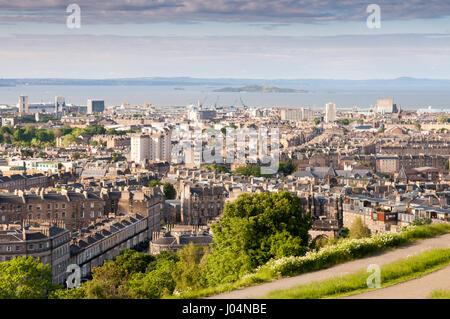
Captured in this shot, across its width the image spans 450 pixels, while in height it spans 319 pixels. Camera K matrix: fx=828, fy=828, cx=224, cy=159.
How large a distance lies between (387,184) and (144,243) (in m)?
18.8

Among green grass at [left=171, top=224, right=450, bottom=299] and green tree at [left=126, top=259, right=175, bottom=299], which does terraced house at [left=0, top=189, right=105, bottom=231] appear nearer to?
green tree at [left=126, top=259, right=175, bottom=299]

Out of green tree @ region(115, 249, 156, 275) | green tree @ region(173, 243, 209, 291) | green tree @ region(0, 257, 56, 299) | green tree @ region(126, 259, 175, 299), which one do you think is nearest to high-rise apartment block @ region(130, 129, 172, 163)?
green tree @ region(115, 249, 156, 275)

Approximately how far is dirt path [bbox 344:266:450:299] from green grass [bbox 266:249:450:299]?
15 centimetres

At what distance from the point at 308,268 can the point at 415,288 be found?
2268 mm

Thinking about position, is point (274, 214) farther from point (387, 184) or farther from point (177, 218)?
point (387, 184)

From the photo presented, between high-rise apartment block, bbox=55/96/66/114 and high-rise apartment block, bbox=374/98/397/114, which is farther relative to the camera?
high-rise apartment block, bbox=374/98/397/114

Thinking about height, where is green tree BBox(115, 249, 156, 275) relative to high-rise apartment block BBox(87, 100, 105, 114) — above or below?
below

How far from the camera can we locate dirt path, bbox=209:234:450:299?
10859mm

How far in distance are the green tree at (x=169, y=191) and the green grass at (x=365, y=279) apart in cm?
3574

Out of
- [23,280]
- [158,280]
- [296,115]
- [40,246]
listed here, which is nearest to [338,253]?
[158,280]

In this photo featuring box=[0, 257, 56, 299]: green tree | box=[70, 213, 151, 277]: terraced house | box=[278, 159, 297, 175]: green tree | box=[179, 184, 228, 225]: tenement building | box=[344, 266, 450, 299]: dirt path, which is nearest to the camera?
box=[344, 266, 450, 299]: dirt path
